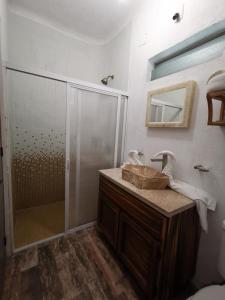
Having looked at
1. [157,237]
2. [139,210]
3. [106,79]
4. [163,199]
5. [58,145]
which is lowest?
[157,237]

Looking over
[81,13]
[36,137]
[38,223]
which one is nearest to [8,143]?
[36,137]

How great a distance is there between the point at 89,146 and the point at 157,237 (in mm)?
1192

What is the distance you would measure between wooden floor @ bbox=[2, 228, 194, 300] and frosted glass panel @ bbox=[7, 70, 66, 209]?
79 cm

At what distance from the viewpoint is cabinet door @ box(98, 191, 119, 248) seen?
144 centimetres

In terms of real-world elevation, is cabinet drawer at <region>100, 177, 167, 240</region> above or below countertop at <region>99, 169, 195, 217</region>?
below

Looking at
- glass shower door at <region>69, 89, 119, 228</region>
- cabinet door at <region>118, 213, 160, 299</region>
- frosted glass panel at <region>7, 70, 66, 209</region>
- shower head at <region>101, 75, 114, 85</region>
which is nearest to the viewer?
cabinet door at <region>118, 213, 160, 299</region>

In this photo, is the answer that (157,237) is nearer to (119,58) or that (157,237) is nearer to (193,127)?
(193,127)

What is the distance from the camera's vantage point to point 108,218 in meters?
1.58

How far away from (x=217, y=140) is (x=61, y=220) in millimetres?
2104

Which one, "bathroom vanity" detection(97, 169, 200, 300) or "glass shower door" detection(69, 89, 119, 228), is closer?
"bathroom vanity" detection(97, 169, 200, 300)

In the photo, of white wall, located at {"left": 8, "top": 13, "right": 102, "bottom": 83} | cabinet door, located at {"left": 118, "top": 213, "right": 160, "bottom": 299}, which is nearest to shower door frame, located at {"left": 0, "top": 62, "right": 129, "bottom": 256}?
white wall, located at {"left": 8, "top": 13, "right": 102, "bottom": 83}

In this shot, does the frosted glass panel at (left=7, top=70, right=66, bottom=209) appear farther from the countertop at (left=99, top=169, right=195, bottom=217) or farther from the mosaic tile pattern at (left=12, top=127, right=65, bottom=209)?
the countertop at (left=99, top=169, right=195, bottom=217)

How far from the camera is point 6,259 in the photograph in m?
1.44

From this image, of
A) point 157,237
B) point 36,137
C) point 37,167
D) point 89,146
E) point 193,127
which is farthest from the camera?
point 37,167
